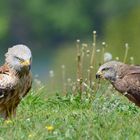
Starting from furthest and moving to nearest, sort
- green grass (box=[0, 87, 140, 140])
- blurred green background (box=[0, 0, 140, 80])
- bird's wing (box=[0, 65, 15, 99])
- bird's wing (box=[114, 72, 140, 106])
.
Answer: blurred green background (box=[0, 0, 140, 80]), bird's wing (box=[114, 72, 140, 106]), bird's wing (box=[0, 65, 15, 99]), green grass (box=[0, 87, 140, 140])

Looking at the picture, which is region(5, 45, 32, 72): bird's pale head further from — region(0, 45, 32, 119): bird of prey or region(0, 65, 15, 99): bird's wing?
region(0, 65, 15, 99): bird's wing

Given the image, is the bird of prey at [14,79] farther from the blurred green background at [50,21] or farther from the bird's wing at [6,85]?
the blurred green background at [50,21]

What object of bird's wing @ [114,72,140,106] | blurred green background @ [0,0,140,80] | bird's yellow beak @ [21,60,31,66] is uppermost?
blurred green background @ [0,0,140,80]

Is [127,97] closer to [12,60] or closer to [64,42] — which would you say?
[12,60]

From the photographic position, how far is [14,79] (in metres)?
11.7

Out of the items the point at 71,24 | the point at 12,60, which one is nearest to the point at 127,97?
the point at 12,60

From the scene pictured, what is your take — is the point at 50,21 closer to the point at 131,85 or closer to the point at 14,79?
the point at 131,85

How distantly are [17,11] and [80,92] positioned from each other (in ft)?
221

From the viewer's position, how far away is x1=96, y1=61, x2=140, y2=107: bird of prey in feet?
40.3

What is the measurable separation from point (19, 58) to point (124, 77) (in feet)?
5.03

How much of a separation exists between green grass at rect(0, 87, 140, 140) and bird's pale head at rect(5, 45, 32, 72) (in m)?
0.56

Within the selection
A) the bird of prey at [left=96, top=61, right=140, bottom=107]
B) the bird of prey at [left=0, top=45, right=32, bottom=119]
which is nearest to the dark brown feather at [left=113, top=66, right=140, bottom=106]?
the bird of prey at [left=96, top=61, right=140, bottom=107]

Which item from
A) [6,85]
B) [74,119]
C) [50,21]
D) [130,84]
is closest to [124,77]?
[130,84]

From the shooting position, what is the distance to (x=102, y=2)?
78438 mm
